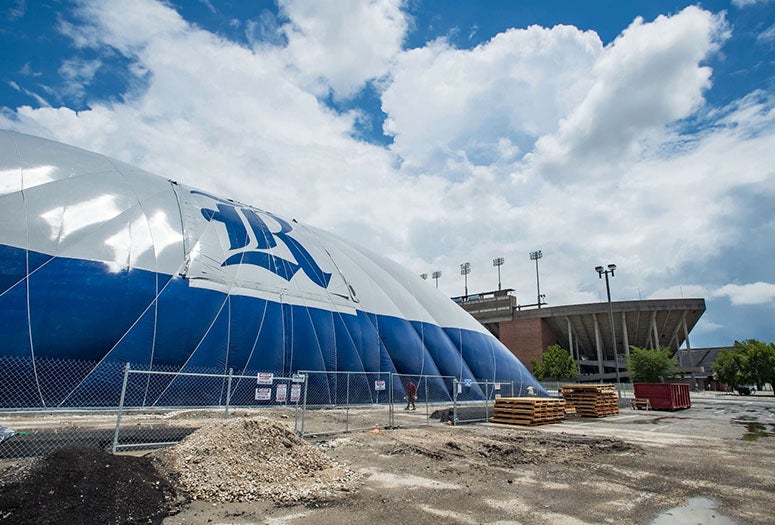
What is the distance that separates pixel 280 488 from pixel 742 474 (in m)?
9.34

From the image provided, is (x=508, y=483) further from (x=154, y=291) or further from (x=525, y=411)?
(x=154, y=291)

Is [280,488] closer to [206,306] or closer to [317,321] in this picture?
[206,306]

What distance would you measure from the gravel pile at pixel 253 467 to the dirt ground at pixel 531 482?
360 mm

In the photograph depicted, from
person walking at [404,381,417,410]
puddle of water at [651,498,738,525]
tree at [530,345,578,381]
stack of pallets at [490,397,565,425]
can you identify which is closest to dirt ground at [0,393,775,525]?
puddle of water at [651,498,738,525]

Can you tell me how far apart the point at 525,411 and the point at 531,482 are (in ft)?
36.4

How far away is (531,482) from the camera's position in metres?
8.48

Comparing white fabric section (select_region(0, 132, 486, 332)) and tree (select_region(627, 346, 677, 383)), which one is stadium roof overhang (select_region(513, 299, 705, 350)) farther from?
white fabric section (select_region(0, 132, 486, 332))

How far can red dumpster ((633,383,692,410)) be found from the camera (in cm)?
2989

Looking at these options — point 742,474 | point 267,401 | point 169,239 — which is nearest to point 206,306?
point 169,239

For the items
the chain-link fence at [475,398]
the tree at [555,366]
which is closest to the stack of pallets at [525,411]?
the chain-link fence at [475,398]

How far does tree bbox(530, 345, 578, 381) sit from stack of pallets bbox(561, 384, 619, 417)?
151ft

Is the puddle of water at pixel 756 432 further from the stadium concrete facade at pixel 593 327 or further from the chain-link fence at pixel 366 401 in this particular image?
the stadium concrete facade at pixel 593 327

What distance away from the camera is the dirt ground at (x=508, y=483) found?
255 inches

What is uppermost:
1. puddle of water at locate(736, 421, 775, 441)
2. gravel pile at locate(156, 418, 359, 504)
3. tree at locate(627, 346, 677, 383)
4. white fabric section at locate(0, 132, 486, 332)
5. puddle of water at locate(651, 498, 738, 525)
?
white fabric section at locate(0, 132, 486, 332)
